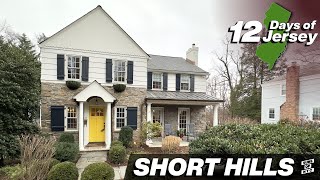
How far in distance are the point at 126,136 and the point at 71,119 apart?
3163mm

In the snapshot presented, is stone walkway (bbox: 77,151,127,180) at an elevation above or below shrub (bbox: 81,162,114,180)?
below

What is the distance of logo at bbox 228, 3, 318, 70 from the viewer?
4270 mm

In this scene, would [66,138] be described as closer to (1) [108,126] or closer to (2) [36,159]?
(1) [108,126]

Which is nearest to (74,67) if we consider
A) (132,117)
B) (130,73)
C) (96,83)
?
(96,83)

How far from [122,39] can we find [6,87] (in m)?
6.51

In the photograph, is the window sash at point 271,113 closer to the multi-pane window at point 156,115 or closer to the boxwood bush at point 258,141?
the multi-pane window at point 156,115

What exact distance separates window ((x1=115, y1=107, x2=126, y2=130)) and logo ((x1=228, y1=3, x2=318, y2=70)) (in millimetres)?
8925

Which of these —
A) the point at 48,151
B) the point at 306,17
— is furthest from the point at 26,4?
the point at 306,17

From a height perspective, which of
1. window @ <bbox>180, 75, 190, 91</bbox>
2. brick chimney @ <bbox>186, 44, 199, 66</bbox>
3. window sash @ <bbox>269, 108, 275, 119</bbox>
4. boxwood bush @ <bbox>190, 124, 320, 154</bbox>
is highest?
brick chimney @ <bbox>186, 44, 199, 66</bbox>

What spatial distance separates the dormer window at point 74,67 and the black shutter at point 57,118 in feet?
6.02

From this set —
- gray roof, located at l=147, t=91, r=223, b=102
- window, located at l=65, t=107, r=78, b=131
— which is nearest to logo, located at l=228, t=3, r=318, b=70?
gray roof, located at l=147, t=91, r=223, b=102

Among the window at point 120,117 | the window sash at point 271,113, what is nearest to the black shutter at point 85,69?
the window at point 120,117

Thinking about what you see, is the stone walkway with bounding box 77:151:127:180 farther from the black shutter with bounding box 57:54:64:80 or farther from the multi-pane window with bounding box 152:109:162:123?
the multi-pane window with bounding box 152:109:162:123

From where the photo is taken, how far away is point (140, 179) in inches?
213
